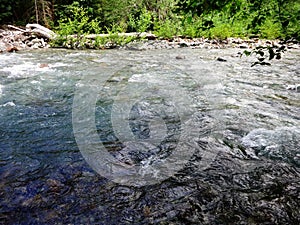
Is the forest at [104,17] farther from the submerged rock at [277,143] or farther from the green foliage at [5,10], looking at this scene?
the submerged rock at [277,143]

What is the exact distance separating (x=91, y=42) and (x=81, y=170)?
8.81m

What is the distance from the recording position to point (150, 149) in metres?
3.08

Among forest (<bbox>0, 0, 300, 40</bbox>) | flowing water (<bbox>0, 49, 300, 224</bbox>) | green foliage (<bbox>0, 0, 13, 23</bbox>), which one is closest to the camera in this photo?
flowing water (<bbox>0, 49, 300, 224</bbox>)

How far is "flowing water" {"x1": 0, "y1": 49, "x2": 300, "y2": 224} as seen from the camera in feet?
6.97

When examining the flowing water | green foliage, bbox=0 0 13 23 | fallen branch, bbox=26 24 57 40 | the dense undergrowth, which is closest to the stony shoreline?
fallen branch, bbox=26 24 57 40

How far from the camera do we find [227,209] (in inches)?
83.2

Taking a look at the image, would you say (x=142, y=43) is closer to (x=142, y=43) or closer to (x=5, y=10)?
(x=142, y=43)

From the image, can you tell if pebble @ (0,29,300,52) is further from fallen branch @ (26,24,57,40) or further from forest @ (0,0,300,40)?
forest @ (0,0,300,40)

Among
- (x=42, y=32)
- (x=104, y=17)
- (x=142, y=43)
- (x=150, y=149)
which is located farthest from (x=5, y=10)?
(x=150, y=149)

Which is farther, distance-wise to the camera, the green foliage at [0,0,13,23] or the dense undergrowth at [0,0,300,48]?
the green foliage at [0,0,13,23]

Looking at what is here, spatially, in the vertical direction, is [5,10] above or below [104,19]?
above

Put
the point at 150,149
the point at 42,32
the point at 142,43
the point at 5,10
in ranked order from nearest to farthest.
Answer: the point at 150,149 < the point at 42,32 < the point at 142,43 < the point at 5,10

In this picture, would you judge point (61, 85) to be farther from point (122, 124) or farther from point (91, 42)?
point (91, 42)

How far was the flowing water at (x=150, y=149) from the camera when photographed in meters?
2.12
